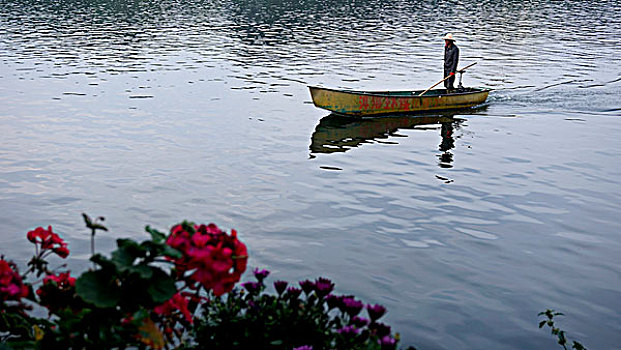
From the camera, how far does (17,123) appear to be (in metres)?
20.8

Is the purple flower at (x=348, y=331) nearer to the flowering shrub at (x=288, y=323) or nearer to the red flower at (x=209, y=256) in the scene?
the flowering shrub at (x=288, y=323)

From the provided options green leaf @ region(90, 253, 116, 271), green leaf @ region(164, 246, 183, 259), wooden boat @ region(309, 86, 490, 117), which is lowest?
wooden boat @ region(309, 86, 490, 117)

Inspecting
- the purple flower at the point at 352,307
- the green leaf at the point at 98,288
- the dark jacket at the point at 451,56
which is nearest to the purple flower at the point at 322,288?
the purple flower at the point at 352,307

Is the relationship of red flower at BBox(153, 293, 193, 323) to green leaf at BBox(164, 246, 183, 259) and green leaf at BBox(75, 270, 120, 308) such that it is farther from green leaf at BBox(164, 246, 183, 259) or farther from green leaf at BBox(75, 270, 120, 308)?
green leaf at BBox(164, 246, 183, 259)

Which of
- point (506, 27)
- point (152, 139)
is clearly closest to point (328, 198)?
point (152, 139)

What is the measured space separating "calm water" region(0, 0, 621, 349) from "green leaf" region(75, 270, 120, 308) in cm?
508

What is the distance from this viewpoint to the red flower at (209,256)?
399 cm

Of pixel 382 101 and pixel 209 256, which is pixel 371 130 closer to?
pixel 382 101

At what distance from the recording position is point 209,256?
13.1ft

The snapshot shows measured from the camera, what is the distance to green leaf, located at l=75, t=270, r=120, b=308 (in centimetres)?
391

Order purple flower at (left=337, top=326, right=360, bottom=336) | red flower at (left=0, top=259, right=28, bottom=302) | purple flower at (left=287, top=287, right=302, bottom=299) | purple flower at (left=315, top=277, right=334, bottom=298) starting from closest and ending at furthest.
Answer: red flower at (left=0, top=259, right=28, bottom=302), purple flower at (left=337, top=326, right=360, bottom=336), purple flower at (left=315, top=277, right=334, bottom=298), purple flower at (left=287, top=287, right=302, bottom=299)

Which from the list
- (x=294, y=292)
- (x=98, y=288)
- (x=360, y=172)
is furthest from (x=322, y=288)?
(x=360, y=172)

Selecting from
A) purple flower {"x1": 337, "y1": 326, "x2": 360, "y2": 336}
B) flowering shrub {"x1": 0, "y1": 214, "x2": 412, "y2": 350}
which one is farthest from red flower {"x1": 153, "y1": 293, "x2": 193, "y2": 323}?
purple flower {"x1": 337, "y1": 326, "x2": 360, "y2": 336}

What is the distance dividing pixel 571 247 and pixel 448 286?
9.51 ft
